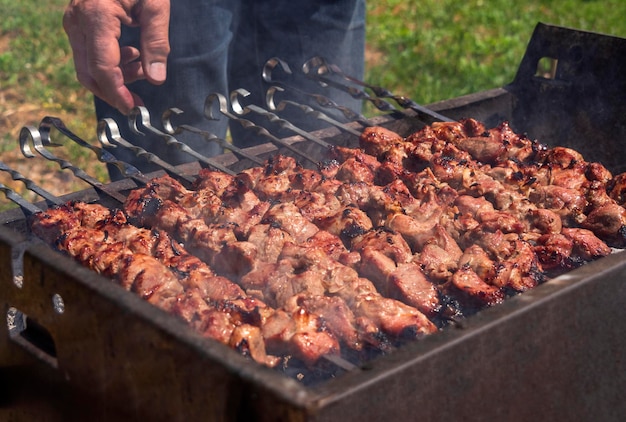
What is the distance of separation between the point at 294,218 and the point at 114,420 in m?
1.01

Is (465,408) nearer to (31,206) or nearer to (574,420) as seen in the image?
(574,420)

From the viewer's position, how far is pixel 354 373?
5.78 feet

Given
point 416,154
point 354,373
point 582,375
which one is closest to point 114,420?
point 354,373

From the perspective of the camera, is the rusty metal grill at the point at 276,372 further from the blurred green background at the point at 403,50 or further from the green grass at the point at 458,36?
the green grass at the point at 458,36

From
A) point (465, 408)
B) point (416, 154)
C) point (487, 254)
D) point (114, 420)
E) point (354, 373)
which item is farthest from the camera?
point (416, 154)

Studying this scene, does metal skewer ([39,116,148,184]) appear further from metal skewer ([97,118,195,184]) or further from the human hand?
the human hand

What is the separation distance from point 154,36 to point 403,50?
269 inches

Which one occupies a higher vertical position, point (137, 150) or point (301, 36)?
point (301, 36)

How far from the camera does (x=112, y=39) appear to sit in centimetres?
327

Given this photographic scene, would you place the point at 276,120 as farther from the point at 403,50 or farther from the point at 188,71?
the point at 403,50

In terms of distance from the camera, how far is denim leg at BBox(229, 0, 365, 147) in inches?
191

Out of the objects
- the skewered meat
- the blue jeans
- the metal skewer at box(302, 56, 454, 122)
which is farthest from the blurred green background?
the skewered meat

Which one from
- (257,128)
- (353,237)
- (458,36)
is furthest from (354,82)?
(458,36)

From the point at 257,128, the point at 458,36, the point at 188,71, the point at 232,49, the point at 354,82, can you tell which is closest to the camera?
the point at 257,128
